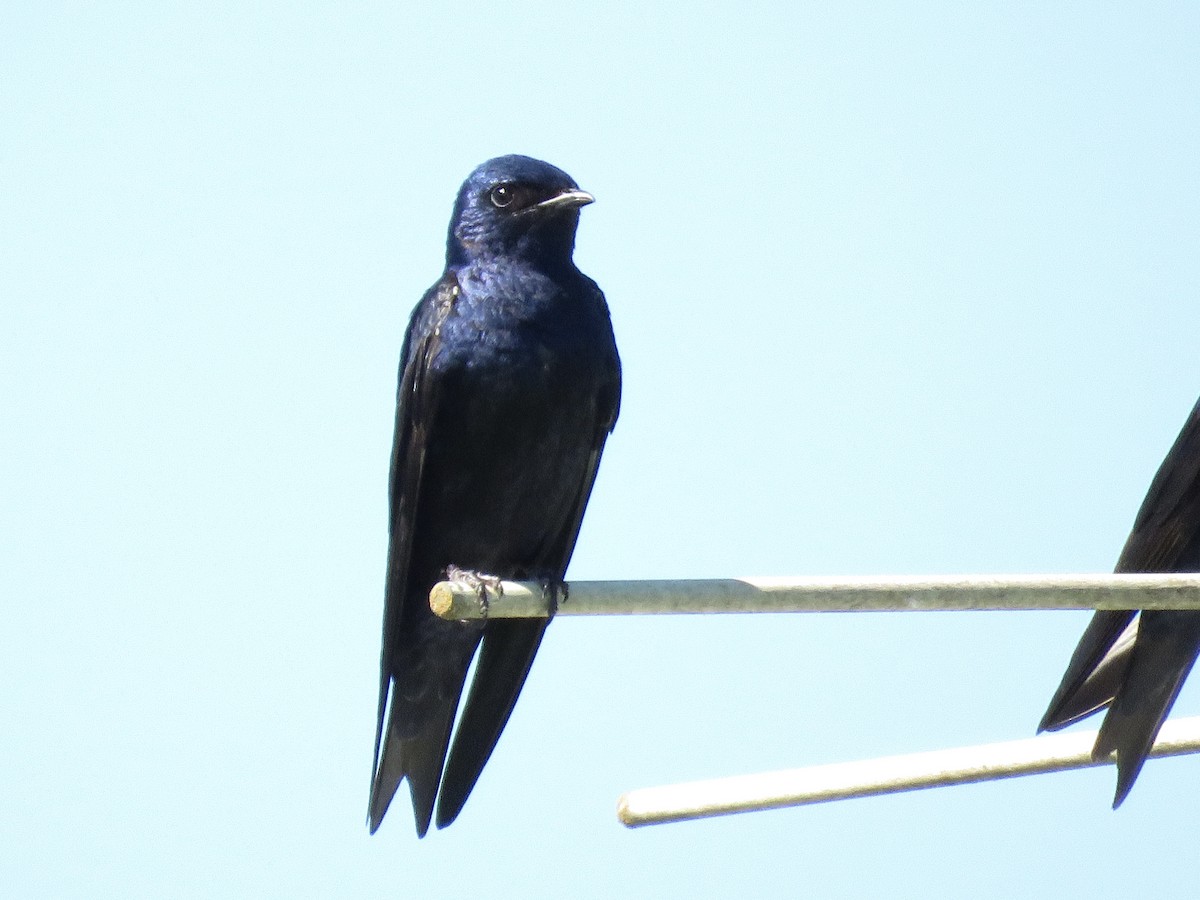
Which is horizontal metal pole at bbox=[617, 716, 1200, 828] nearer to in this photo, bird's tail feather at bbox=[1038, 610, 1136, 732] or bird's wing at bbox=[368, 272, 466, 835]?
bird's tail feather at bbox=[1038, 610, 1136, 732]

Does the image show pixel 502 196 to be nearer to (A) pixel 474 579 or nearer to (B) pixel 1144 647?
(A) pixel 474 579

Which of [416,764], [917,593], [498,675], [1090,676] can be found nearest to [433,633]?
[498,675]

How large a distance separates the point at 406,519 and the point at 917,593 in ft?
8.64

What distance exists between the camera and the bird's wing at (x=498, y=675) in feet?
18.9

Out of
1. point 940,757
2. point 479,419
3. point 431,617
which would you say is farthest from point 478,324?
point 940,757

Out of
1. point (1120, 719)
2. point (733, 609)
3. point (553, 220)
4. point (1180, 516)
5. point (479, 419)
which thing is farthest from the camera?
point (553, 220)

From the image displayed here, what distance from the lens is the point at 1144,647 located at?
474 cm

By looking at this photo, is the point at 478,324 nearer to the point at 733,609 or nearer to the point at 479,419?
the point at 479,419

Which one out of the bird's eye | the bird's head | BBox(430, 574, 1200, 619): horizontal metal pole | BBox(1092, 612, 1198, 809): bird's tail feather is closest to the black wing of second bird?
the bird's head

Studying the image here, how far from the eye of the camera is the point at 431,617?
5.93 meters

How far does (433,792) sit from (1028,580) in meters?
2.93

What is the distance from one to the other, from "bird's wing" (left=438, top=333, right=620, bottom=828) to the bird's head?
1.53 feet

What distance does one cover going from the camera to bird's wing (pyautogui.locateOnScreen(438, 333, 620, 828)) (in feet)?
18.9

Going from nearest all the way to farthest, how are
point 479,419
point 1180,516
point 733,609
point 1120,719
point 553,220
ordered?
point 733,609, point 1120,719, point 1180,516, point 479,419, point 553,220
